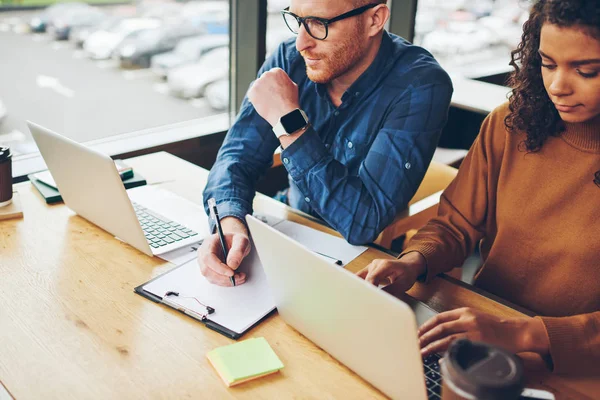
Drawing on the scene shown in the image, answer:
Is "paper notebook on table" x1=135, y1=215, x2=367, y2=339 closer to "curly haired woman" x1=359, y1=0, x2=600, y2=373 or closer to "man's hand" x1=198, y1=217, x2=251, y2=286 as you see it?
"man's hand" x1=198, y1=217, x2=251, y2=286

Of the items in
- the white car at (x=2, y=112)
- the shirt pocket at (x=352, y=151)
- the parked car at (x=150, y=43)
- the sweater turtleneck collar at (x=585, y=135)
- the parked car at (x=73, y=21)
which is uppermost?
the parked car at (x=73, y=21)

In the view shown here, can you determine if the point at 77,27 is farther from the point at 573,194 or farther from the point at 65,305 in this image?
the point at 573,194

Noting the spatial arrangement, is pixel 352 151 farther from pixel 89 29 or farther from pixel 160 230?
pixel 89 29

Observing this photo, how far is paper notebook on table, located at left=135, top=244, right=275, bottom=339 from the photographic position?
3.43ft

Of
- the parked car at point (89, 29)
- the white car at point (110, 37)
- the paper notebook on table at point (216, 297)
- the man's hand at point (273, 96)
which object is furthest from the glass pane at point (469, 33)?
the paper notebook on table at point (216, 297)

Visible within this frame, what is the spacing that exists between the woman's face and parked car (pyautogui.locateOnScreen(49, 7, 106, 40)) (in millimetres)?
1672

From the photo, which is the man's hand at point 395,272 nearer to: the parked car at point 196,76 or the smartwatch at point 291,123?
the smartwatch at point 291,123

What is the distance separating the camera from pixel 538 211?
1.24 metres

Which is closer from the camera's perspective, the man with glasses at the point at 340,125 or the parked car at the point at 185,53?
the man with glasses at the point at 340,125

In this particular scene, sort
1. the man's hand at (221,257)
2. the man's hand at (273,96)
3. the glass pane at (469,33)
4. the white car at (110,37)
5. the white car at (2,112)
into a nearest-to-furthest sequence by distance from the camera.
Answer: the man's hand at (221,257), the man's hand at (273,96), the white car at (2,112), the white car at (110,37), the glass pane at (469,33)

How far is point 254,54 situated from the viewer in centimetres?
234

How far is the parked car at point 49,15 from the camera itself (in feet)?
6.55

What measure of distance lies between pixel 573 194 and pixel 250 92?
31.5 inches

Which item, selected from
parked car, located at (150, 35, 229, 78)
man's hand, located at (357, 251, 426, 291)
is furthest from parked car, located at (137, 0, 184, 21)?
man's hand, located at (357, 251, 426, 291)
